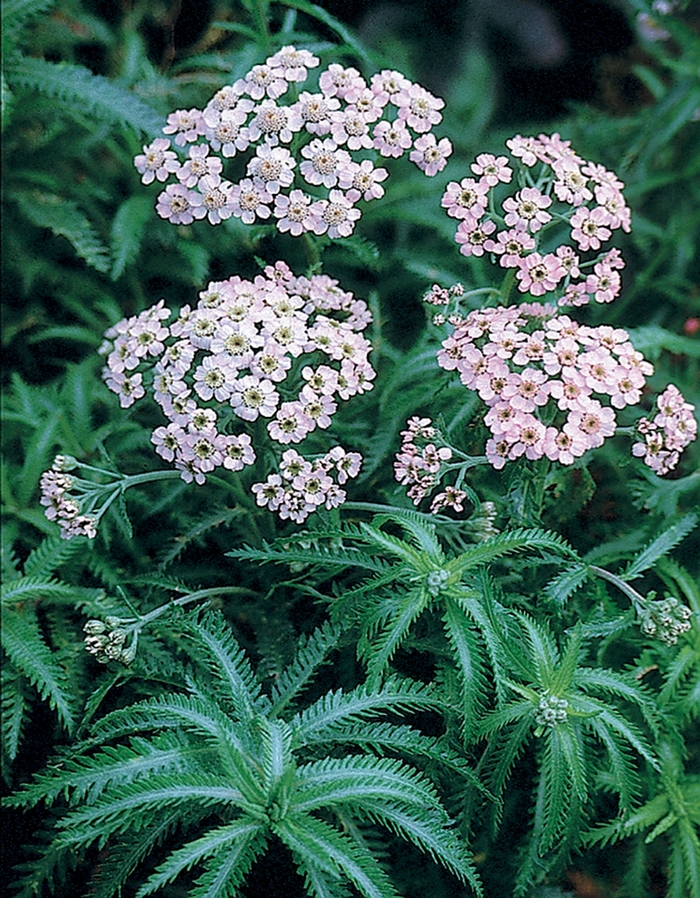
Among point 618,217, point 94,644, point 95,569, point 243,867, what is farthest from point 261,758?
point 618,217

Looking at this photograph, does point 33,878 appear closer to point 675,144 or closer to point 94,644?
point 94,644

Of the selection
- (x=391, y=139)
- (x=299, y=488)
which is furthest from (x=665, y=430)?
(x=391, y=139)

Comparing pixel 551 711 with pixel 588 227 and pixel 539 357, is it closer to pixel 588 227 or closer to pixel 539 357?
pixel 539 357

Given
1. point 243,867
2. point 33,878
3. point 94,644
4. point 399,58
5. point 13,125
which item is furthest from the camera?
point 399,58

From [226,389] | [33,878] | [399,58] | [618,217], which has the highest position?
[618,217]

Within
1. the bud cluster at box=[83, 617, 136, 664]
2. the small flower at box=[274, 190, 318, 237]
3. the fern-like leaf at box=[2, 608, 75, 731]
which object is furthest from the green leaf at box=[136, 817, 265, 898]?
the small flower at box=[274, 190, 318, 237]

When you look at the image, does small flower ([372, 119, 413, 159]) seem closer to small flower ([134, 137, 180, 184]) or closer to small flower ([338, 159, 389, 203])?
small flower ([338, 159, 389, 203])
